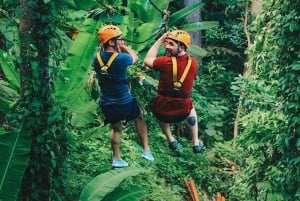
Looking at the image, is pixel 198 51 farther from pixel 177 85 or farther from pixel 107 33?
pixel 107 33

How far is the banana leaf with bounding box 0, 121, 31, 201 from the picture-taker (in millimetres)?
5699

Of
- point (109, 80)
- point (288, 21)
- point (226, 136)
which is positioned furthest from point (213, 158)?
point (109, 80)

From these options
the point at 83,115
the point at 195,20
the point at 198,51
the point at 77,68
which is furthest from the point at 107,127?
the point at 195,20

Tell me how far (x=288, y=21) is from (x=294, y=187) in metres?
2.10

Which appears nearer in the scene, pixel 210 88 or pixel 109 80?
pixel 109 80

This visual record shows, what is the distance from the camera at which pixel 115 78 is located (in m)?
5.99

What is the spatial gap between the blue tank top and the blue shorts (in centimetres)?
4

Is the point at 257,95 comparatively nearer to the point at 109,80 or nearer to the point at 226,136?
the point at 109,80

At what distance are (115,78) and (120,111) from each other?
14.6 inches

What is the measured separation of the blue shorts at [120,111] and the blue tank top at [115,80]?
43 mm

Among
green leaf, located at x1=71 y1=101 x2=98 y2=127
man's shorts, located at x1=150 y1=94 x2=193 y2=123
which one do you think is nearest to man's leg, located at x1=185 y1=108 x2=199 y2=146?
man's shorts, located at x1=150 y1=94 x2=193 y2=123

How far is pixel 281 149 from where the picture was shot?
7574mm

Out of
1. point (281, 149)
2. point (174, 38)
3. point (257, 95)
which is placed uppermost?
point (174, 38)

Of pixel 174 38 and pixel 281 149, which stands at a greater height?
pixel 174 38
